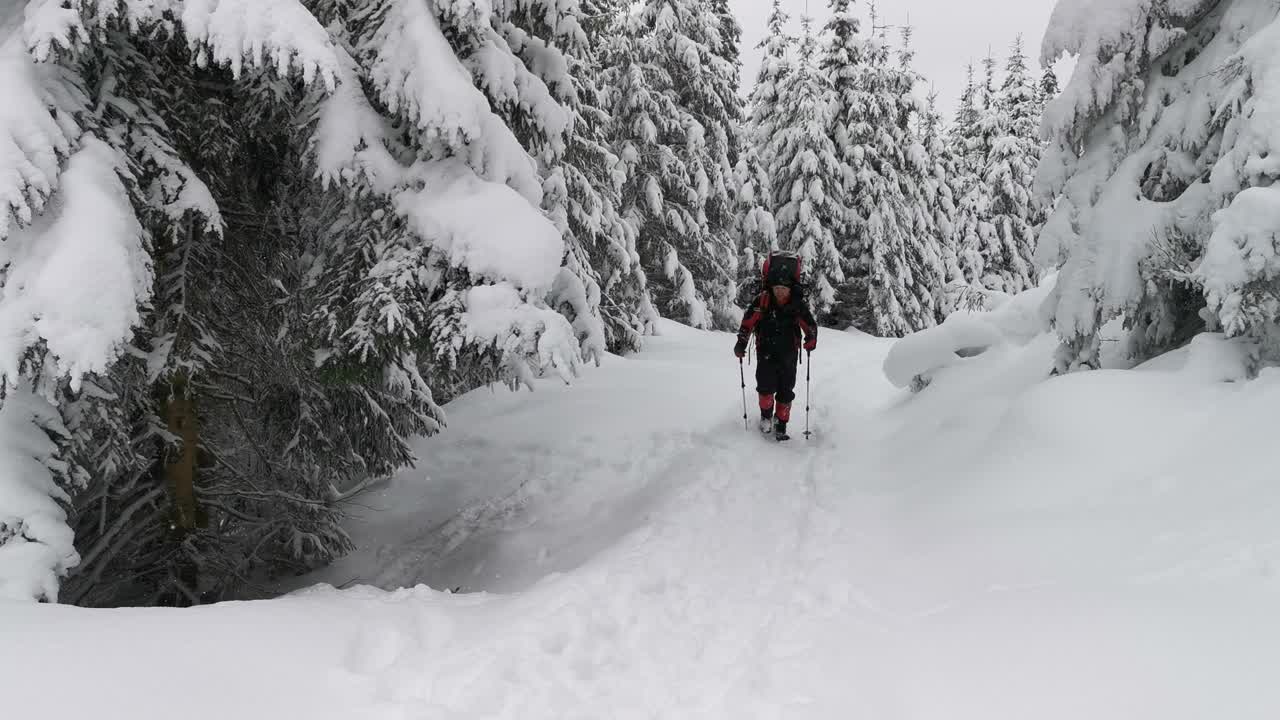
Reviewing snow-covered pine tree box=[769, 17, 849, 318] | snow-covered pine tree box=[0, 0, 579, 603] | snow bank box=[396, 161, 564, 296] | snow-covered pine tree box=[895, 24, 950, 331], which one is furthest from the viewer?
snow-covered pine tree box=[895, 24, 950, 331]

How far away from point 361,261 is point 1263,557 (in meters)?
5.51

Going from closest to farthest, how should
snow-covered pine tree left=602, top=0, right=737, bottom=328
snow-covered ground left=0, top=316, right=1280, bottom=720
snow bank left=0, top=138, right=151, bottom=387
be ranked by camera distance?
snow-covered ground left=0, top=316, right=1280, bottom=720 → snow bank left=0, top=138, right=151, bottom=387 → snow-covered pine tree left=602, top=0, right=737, bottom=328

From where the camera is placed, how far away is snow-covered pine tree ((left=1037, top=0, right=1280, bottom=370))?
5.29 metres

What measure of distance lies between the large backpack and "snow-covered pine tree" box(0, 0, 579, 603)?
361 cm

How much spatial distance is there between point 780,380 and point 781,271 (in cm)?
129

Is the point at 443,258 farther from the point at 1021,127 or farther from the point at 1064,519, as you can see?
the point at 1021,127

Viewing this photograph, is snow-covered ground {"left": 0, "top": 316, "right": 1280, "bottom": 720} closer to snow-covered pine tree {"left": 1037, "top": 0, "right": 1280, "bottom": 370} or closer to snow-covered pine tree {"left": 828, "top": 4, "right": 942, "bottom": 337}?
snow-covered pine tree {"left": 1037, "top": 0, "right": 1280, "bottom": 370}

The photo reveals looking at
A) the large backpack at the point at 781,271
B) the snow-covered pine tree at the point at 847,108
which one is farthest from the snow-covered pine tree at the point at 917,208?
the large backpack at the point at 781,271

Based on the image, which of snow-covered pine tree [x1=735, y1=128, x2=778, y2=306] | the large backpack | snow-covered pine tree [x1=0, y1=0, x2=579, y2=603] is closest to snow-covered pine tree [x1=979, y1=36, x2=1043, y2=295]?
snow-covered pine tree [x1=735, y1=128, x2=778, y2=306]

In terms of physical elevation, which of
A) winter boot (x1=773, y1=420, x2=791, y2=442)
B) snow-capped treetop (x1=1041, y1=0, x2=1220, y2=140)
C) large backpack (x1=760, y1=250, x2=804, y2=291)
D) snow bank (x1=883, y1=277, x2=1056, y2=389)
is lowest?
winter boot (x1=773, y1=420, x2=791, y2=442)

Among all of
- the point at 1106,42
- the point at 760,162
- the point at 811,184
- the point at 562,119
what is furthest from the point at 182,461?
the point at 760,162

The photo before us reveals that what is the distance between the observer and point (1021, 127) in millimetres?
29234

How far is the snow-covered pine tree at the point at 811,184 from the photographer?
2277 cm

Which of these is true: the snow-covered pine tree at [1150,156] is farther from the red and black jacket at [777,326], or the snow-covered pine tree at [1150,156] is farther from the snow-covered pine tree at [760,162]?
the snow-covered pine tree at [760,162]
